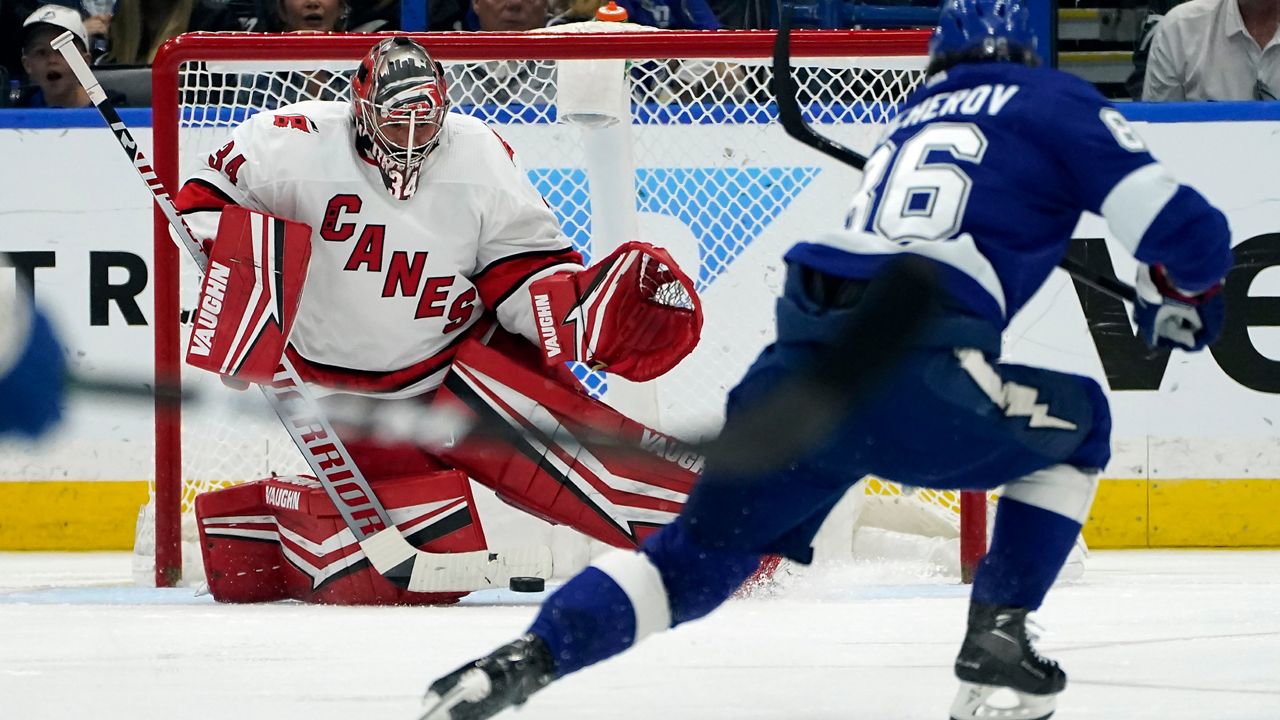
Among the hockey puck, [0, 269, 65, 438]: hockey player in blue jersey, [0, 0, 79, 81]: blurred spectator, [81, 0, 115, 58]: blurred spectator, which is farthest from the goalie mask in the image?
[0, 0, 79, 81]: blurred spectator

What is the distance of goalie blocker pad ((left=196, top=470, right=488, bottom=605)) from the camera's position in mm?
3062

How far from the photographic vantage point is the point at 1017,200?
171cm

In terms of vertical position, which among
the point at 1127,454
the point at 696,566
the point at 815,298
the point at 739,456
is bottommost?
the point at 1127,454

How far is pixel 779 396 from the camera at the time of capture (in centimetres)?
169

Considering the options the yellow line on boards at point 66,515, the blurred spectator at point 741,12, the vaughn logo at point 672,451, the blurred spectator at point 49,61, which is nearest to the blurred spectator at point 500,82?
the blurred spectator at point 741,12

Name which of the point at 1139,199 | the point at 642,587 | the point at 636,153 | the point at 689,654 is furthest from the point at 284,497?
the point at 1139,199

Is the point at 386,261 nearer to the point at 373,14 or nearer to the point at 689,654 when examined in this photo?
the point at 689,654

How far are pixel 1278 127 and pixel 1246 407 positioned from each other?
2.22 ft

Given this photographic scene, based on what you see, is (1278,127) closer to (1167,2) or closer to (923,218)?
(1167,2)

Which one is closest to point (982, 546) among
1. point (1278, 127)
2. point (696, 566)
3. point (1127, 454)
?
point (1127, 454)

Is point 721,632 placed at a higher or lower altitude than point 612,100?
lower

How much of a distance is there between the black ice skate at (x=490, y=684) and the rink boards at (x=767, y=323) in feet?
7.63

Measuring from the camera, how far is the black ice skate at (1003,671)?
5.49 ft

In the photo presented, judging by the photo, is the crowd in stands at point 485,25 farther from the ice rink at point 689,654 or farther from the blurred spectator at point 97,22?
the ice rink at point 689,654
